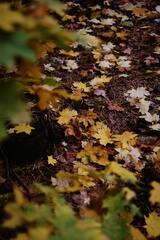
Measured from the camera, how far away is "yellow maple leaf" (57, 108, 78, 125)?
350cm

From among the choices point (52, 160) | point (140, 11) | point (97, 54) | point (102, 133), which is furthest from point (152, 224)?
point (140, 11)

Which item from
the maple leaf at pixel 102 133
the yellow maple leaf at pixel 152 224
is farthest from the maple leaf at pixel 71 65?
the yellow maple leaf at pixel 152 224

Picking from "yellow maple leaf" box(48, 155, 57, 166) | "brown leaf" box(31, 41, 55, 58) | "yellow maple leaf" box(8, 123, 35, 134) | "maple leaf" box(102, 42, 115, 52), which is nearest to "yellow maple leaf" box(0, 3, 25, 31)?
"brown leaf" box(31, 41, 55, 58)

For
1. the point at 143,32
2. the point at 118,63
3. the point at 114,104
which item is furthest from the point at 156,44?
the point at 114,104

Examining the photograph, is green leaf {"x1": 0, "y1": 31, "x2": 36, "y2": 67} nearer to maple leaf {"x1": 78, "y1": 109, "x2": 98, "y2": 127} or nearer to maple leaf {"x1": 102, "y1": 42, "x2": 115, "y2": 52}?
maple leaf {"x1": 78, "y1": 109, "x2": 98, "y2": 127}

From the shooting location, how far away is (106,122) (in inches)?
144

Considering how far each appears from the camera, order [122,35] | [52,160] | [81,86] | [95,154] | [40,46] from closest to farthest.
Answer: [40,46] → [52,160] → [95,154] → [81,86] → [122,35]

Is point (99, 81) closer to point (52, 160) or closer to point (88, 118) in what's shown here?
point (88, 118)

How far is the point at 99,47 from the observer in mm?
4672

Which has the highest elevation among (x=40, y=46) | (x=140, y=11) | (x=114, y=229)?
(x=40, y=46)

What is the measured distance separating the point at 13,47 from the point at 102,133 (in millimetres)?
2227

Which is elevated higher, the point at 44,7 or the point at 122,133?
the point at 44,7

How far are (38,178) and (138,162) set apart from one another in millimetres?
797

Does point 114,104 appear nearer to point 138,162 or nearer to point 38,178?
point 138,162
